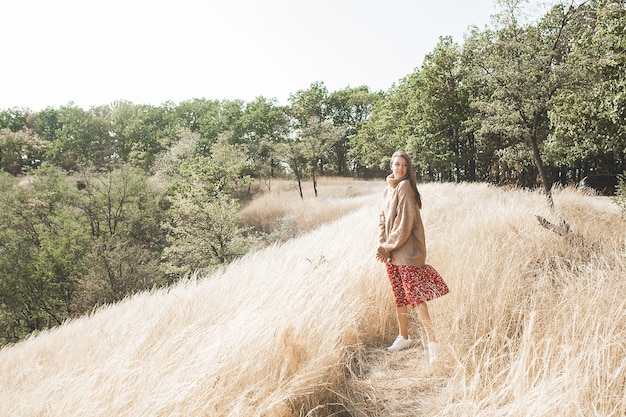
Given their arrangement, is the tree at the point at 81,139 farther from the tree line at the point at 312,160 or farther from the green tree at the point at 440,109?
the green tree at the point at 440,109

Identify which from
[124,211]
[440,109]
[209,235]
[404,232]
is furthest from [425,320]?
[124,211]

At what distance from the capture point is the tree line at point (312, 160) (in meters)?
10.3

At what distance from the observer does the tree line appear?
33.7ft

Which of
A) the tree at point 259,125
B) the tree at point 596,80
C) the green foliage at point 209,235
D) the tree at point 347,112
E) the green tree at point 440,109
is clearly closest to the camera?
the tree at point 596,80

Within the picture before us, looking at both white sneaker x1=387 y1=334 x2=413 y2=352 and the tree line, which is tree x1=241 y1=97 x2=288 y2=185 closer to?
the tree line

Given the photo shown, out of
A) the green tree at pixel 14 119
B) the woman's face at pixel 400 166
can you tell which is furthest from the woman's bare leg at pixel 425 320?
the green tree at pixel 14 119

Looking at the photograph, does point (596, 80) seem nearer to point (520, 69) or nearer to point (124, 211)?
point (520, 69)

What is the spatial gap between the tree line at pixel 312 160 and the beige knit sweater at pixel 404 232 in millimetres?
6033

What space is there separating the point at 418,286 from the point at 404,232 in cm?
50

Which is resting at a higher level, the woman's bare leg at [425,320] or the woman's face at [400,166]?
the woman's face at [400,166]

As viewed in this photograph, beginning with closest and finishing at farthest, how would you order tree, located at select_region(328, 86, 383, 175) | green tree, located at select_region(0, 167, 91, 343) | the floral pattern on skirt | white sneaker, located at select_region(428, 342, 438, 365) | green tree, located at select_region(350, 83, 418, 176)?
1. white sneaker, located at select_region(428, 342, 438, 365)
2. the floral pattern on skirt
3. green tree, located at select_region(0, 167, 91, 343)
4. green tree, located at select_region(350, 83, 418, 176)
5. tree, located at select_region(328, 86, 383, 175)

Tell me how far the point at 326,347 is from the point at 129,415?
1.30 metres

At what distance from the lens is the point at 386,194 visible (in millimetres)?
3639

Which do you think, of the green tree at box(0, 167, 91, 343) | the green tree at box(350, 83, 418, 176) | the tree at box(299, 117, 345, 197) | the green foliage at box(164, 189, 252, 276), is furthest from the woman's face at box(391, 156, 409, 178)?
the tree at box(299, 117, 345, 197)
